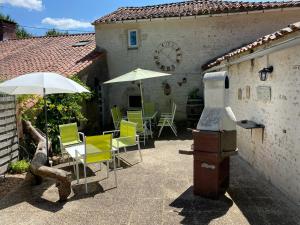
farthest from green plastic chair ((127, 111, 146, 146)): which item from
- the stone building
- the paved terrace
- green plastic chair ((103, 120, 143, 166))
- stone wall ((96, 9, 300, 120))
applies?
stone wall ((96, 9, 300, 120))

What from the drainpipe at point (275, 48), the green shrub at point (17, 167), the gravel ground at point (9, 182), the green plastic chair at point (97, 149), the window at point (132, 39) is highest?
the window at point (132, 39)

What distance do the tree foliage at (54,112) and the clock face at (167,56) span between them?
517cm

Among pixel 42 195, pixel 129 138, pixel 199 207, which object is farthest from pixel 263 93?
pixel 42 195

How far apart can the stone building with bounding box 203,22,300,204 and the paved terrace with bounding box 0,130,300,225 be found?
1.17 feet

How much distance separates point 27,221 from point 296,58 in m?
4.87

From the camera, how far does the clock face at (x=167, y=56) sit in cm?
1355

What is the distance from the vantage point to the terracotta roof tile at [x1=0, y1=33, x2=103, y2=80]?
1266 centimetres

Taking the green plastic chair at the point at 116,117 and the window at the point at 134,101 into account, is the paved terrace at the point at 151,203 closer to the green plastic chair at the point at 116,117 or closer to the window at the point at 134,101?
the green plastic chair at the point at 116,117

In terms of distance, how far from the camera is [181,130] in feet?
40.1

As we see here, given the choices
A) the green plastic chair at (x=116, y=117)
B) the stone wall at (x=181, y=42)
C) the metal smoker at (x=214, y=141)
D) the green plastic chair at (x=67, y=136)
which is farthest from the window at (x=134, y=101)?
the metal smoker at (x=214, y=141)

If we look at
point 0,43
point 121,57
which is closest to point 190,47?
point 121,57

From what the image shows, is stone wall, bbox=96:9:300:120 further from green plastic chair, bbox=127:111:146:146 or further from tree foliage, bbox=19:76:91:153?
Result: tree foliage, bbox=19:76:91:153

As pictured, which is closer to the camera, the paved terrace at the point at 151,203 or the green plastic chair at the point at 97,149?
the paved terrace at the point at 151,203

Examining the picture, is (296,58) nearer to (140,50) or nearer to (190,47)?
(190,47)
